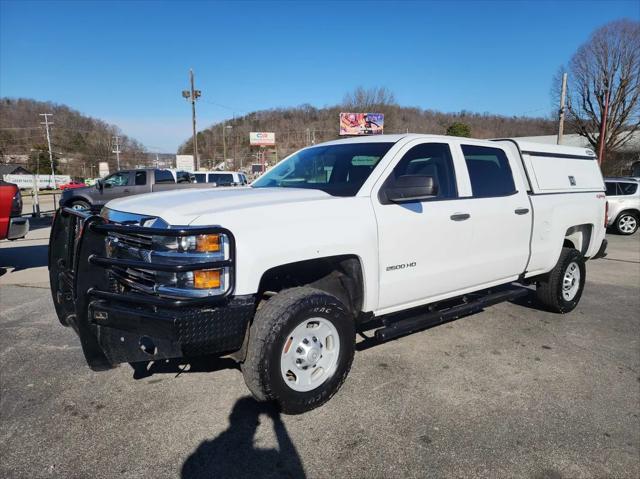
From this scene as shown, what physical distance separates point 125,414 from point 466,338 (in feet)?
10.7

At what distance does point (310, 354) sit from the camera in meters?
2.96

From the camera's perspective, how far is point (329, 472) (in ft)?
7.97

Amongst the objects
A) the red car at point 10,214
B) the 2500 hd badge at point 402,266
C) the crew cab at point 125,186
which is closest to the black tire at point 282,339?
the 2500 hd badge at point 402,266

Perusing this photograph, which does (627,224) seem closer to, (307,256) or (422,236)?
(422,236)

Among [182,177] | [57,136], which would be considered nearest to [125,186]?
[182,177]

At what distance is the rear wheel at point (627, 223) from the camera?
535 inches

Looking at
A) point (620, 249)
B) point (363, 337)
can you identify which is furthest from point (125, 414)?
point (620, 249)

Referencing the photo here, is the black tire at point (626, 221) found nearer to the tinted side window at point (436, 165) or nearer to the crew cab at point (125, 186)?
the tinted side window at point (436, 165)

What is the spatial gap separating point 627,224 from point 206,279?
15317mm

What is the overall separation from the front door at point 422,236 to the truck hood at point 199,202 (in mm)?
600

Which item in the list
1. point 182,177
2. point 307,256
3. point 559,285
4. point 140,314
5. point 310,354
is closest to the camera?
point 140,314

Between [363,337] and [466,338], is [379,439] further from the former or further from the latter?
[466,338]

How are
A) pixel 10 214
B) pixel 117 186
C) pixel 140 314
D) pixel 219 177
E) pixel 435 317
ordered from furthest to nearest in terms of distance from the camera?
pixel 219 177, pixel 117 186, pixel 10 214, pixel 435 317, pixel 140 314

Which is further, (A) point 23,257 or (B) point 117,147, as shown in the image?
(B) point 117,147
